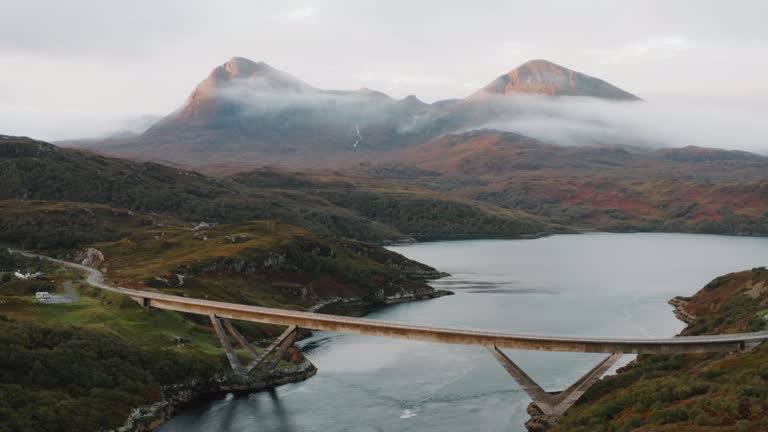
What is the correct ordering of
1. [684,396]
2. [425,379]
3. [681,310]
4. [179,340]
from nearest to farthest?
[684,396], [425,379], [179,340], [681,310]

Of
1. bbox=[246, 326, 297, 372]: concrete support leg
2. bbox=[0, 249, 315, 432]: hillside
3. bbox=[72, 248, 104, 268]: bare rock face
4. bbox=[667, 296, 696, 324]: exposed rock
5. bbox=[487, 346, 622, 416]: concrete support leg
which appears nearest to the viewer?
bbox=[0, 249, 315, 432]: hillside

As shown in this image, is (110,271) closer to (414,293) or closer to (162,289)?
(162,289)

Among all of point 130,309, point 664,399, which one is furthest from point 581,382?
point 130,309

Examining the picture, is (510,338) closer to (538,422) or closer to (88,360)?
(538,422)

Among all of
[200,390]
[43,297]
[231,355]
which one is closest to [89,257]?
[43,297]

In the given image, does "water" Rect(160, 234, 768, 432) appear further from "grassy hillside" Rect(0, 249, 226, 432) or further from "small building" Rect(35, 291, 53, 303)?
"small building" Rect(35, 291, 53, 303)

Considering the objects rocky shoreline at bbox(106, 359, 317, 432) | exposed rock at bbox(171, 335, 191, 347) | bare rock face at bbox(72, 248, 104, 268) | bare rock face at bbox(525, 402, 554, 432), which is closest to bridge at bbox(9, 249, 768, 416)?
bare rock face at bbox(525, 402, 554, 432)

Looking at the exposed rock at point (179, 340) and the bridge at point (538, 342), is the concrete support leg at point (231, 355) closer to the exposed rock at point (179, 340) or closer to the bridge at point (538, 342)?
the bridge at point (538, 342)
